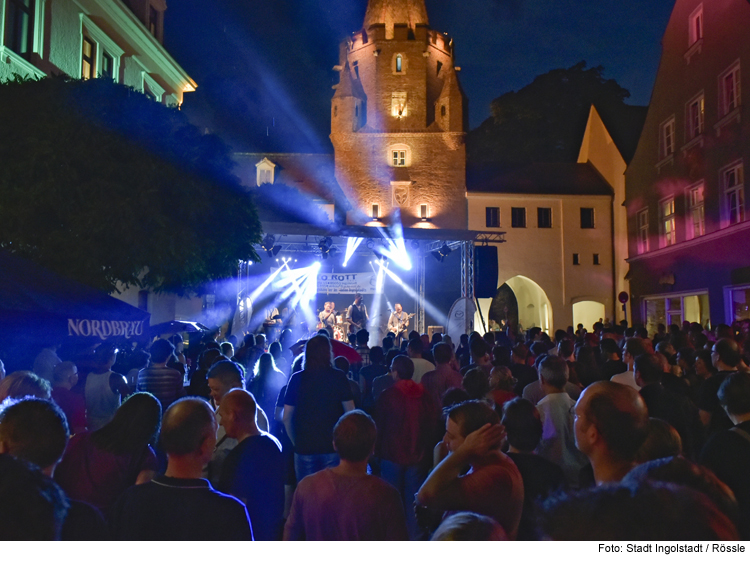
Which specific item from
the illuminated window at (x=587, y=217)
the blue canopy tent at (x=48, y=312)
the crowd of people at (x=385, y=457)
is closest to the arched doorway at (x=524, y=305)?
the illuminated window at (x=587, y=217)

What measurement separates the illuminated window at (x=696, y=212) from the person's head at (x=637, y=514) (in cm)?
2117

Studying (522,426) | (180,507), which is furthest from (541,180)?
(180,507)

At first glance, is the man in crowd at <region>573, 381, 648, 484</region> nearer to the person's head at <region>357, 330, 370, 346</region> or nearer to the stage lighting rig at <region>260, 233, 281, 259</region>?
the person's head at <region>357, 330, 370, 346</region>

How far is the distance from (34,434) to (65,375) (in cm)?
318

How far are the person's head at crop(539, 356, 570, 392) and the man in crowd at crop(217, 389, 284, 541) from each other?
2293 mm

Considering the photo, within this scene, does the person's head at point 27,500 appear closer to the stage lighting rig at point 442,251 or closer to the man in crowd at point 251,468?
the man in crowd at point 251,468

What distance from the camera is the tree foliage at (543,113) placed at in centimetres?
4212

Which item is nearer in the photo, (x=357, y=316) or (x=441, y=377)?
(x=441, y=377)

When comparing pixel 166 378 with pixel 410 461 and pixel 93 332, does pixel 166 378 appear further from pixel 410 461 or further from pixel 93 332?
pixel 410 461

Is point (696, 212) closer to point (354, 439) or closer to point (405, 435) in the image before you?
point (405, 435)

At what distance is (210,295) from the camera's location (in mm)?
20688

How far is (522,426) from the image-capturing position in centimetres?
320

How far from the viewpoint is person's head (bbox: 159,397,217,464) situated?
2.44m

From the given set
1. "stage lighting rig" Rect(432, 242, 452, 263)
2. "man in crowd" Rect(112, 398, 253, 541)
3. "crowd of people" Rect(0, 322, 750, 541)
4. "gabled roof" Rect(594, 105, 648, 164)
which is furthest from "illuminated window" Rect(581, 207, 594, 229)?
"man in crowd" Rect(112, 398, 253, 541)
